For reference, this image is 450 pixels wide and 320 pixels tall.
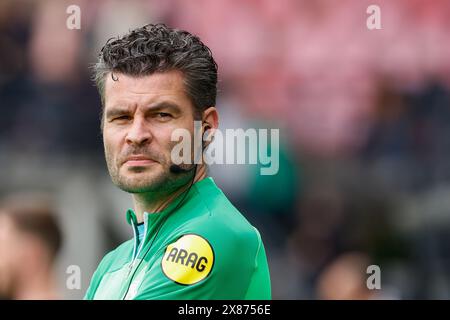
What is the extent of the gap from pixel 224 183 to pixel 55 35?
1931 mm

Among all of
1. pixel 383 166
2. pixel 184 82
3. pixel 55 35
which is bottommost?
pixel 383 166

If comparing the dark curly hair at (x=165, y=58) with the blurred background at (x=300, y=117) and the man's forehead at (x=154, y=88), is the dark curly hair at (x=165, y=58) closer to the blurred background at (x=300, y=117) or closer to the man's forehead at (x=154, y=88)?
the man's forehead at (x=154, y=88)

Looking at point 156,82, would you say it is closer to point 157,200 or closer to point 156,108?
point 156,108

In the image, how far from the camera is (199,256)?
291cm

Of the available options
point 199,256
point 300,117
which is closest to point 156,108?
point 199,256

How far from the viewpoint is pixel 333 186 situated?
24.5ft

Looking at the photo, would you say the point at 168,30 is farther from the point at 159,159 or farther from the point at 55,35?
the point at 55,35

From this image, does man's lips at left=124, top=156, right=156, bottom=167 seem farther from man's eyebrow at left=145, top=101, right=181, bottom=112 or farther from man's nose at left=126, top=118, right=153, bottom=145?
man's eyebrow at left=145, top=101, right=181, bottom=112

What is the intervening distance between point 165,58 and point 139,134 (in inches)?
11.7

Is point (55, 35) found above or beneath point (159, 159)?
above

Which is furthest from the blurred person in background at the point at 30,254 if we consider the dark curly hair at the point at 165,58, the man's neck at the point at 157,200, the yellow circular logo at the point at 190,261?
the yellow circular logo at the point at 190,261

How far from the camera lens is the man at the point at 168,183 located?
2938 millimetres

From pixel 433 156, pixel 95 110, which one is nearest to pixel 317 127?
pixel 433 156

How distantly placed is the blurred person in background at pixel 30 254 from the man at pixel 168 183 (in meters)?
1.69
